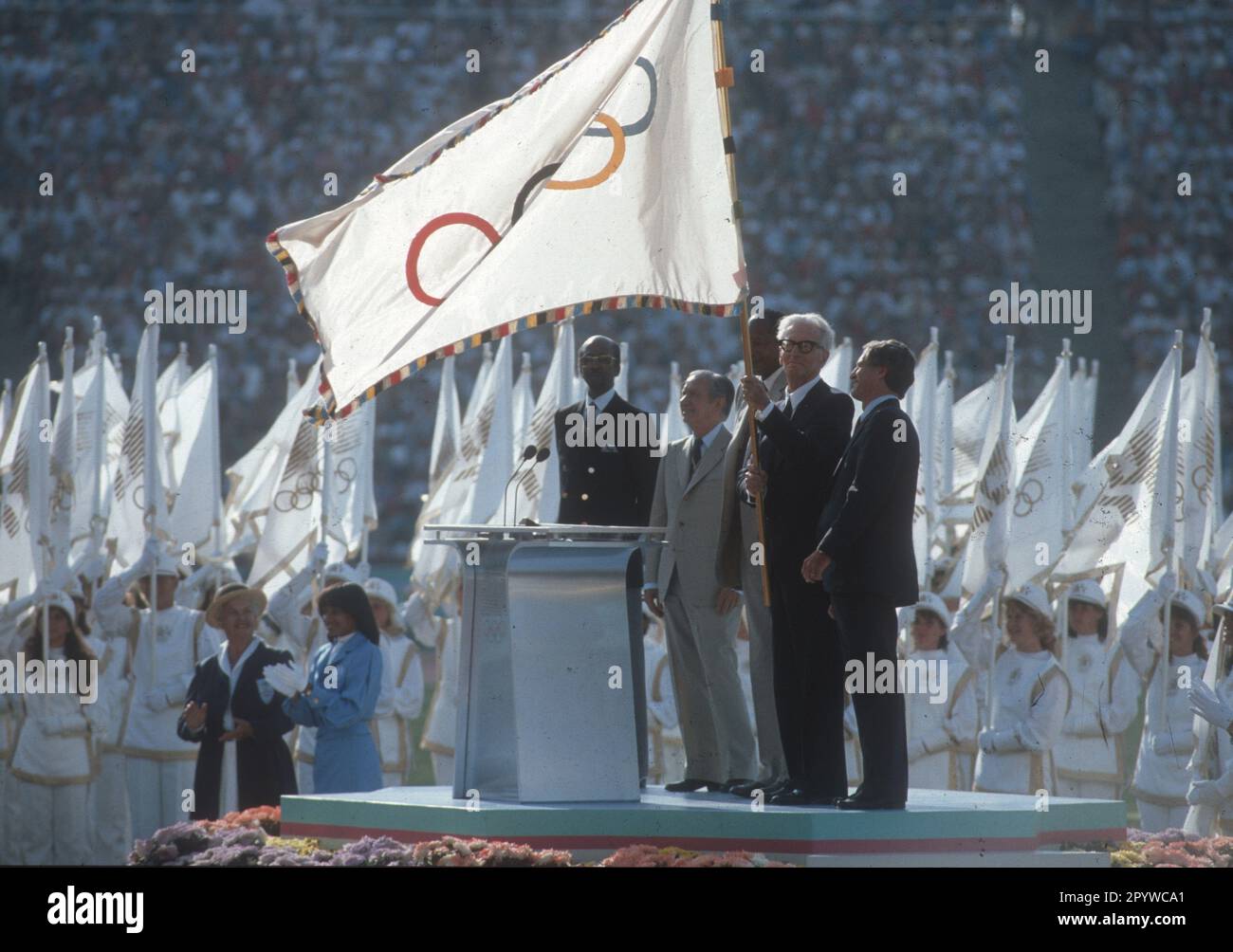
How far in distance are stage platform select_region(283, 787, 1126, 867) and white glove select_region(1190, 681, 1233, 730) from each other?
127 cm

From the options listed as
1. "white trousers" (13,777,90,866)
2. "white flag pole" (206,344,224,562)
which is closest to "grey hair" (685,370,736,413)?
"white trousers" (13,777,90,866)

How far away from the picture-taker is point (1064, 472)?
1260cm

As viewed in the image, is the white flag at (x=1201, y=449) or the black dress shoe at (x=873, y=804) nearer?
the black dress shoe at (x=873, y=804)

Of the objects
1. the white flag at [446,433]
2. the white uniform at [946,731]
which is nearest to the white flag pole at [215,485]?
the white flag at [446,433]

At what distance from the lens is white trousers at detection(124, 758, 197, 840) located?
10.5 metres

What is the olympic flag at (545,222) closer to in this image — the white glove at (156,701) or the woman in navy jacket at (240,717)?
the woman in navy jacket at (240,717)

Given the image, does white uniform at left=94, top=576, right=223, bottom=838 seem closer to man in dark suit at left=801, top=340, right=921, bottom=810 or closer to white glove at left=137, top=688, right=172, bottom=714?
white glove at left=137, top=688, right=172, bottom=714

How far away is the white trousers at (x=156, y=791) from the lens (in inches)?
414

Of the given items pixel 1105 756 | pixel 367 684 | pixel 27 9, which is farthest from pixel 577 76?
pixel 27 9

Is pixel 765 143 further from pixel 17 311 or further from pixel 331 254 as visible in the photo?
pixel 331 254

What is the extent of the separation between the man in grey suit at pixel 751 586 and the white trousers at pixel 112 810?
178 inches

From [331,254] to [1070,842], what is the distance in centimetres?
326

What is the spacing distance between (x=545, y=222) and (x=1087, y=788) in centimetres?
475

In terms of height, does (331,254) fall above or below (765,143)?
below
